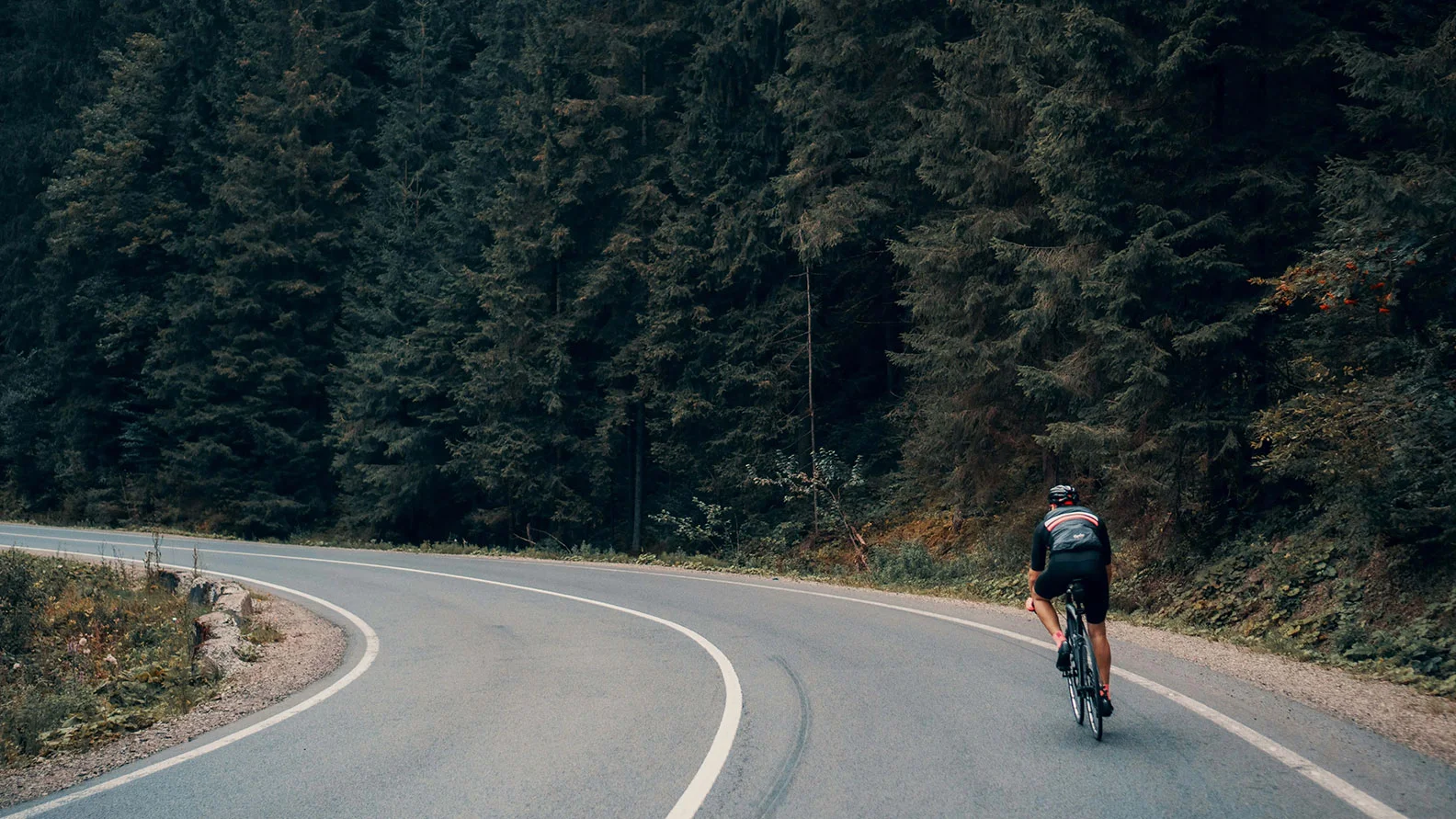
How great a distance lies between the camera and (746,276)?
27266mm

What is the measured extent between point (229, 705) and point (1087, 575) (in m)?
7.07

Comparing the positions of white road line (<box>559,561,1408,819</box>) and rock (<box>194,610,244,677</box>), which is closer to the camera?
white road line (<box>559,561,1408,819</box>)

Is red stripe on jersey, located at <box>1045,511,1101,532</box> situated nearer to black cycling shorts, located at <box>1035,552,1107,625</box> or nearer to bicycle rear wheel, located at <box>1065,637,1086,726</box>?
black cycling shorts, located at <box>1035,552,1107,625</box>

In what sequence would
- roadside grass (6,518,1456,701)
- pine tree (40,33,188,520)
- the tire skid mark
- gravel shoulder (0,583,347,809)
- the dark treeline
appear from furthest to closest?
pine tree (40,33,188,520), the dark treeline, roadside grass (6,518,1456,701), gravel shoulder (0,583,347,809), the tire skid mark

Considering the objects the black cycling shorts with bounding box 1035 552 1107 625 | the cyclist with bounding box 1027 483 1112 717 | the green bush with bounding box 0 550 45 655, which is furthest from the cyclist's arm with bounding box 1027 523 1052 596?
the green bush with bounding box 0 550 45 655

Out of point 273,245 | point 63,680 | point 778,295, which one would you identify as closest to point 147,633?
point 63,680

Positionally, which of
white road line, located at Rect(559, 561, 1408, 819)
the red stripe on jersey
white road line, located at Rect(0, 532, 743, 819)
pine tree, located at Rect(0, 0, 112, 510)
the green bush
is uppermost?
pine tree, located at Rect(0, 0, 112, 510)

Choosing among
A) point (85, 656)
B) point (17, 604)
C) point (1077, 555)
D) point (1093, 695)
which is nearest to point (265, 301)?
point (17, 604)

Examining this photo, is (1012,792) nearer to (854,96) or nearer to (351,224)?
(854,96)

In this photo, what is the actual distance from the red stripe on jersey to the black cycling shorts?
208mm

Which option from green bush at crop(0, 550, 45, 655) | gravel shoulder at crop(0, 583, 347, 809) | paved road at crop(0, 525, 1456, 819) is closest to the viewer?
paved road at crop(0, 525, 1456, 819)

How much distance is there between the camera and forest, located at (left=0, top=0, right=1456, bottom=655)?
1223cm

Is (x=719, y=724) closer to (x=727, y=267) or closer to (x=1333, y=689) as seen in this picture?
(x=1333, y=689)

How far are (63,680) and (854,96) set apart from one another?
787 inches
